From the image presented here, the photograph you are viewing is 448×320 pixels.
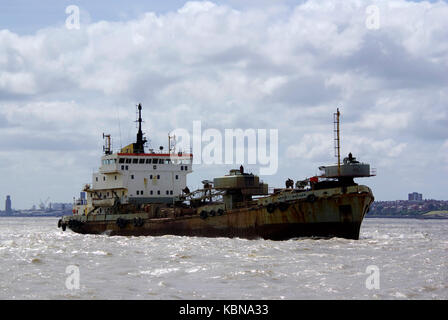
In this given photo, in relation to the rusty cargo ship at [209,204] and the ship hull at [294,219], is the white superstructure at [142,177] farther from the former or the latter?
A: the ship hull at [294,219]

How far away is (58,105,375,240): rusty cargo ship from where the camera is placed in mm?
34938

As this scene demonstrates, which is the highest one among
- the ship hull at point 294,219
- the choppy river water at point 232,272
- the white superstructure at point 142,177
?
the white superstructure at point 142,177

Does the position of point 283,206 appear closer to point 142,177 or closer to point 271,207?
point 271,207

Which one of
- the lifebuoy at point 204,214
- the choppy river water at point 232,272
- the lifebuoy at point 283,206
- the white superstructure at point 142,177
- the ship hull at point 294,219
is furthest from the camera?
the white superstructure at point 142,177

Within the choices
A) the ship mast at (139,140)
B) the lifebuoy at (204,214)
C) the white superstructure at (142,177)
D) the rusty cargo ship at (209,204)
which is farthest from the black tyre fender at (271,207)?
the ship mast at (139,140)

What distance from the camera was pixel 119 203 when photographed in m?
47.4

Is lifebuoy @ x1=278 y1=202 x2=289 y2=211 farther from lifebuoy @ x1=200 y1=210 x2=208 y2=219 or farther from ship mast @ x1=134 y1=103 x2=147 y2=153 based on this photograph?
ship mast @ x1=134 y1=103 x2=147 y2=153

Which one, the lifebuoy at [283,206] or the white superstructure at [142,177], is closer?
the lifebuoy at [283,206]

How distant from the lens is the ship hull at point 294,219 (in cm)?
3453

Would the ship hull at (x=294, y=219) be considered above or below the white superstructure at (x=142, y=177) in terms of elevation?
below

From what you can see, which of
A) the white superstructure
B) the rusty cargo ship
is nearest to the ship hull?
the rusty cargo ship

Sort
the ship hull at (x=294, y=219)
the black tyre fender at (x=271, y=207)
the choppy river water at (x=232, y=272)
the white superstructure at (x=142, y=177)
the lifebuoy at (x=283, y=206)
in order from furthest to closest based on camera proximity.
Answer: the white superstructure at (x=142, y=177) → the black tyre fender at (x=271, y=207) → the lifebuoy at (x=283, y=206) → the ship hull at (x=294, y=219) → the choppy river water at (x=232, y=272)

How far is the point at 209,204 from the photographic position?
44.3m

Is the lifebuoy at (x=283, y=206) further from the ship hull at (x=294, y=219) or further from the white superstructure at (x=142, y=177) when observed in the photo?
the white superstructure at (x=142, y=177)
